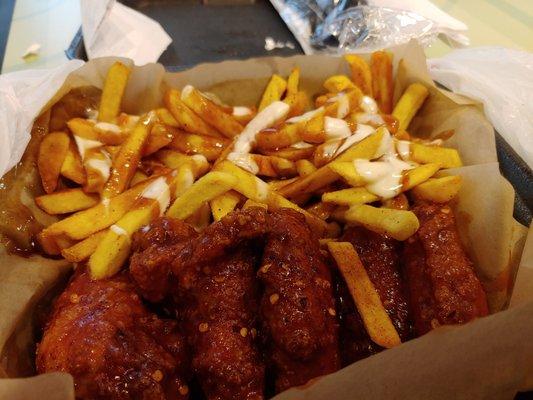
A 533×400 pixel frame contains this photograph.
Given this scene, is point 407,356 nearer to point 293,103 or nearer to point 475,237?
point 475,237

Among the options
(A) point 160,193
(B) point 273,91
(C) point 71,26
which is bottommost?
(C) point 71,26

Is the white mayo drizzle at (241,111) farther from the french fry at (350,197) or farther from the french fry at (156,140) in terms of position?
the french fry at (350,197)

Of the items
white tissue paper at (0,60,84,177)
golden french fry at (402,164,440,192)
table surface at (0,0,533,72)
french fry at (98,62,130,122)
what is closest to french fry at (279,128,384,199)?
golden french fry at (402,164,440,192)

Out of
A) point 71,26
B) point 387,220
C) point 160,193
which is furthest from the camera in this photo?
point 71,26

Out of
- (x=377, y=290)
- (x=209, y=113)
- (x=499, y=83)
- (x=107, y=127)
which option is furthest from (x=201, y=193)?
(x=499, y=83)

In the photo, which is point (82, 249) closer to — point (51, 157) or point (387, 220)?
point (51, 157)

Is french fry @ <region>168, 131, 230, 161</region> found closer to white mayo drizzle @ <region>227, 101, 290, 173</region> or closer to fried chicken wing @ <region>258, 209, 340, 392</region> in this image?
white mayo drizzle @ <region>227, 101, 290, 173</region>

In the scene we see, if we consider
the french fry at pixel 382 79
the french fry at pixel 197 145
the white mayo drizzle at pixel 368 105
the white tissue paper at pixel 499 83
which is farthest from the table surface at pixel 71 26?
the french fry at pixel 197 145

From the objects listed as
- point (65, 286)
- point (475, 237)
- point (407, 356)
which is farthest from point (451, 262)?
point (65, 286)
